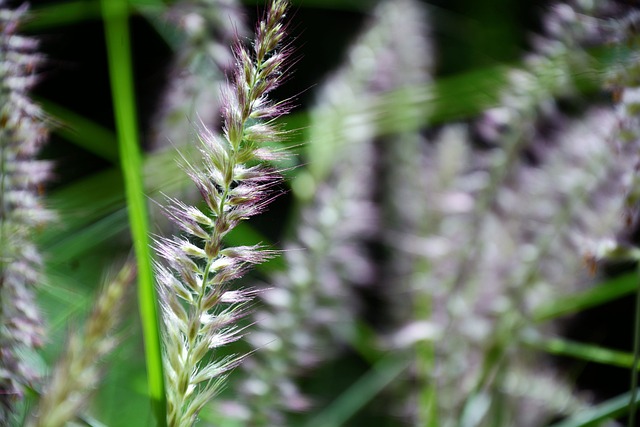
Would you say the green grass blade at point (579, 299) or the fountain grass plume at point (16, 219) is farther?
the green grass blade at point (579, 299)

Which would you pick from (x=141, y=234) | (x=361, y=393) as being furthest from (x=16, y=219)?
(x=361, y=393)

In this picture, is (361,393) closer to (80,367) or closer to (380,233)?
(380,233)

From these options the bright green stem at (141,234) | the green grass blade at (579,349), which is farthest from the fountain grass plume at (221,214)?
the green grass blade at (579,349)

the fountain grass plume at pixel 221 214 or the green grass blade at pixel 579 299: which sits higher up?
the fountain grass plume at pixel 221 214

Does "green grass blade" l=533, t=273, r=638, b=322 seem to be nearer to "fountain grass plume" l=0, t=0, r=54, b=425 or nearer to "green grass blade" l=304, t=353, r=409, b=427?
"green grass blade" l=304, t=353, r=409, b=427

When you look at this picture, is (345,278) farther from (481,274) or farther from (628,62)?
(628,62)

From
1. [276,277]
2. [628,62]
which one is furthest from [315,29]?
[628,62]

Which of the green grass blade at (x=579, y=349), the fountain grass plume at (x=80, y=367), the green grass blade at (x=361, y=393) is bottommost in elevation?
the green grass blade at (x=361, y=393)

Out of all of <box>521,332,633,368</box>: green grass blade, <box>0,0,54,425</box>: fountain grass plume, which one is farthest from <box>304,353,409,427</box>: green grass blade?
<box>0,0,54,425</box>: fountain grass plume

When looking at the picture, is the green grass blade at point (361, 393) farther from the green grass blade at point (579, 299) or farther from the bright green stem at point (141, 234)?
the bright green stem at point (141, 234)
